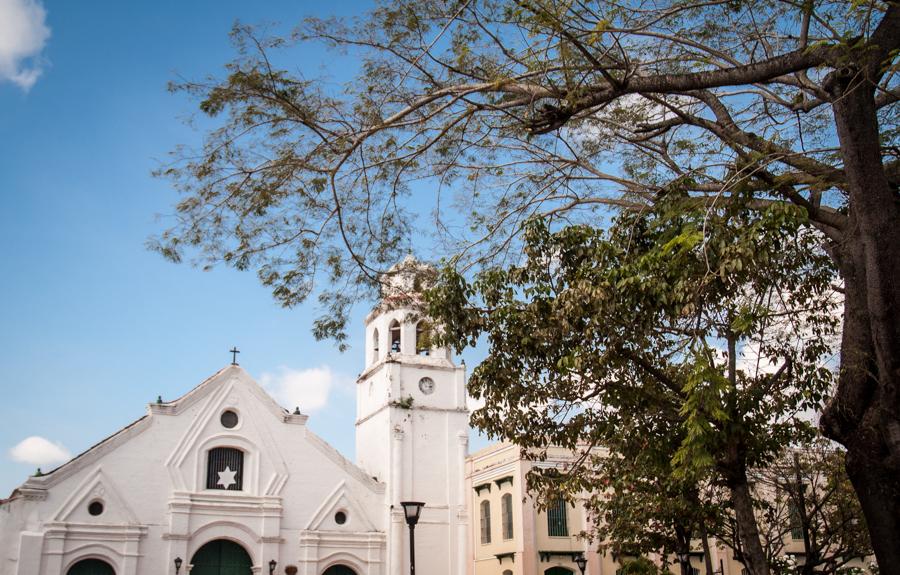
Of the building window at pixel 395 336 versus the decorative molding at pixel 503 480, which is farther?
the building window at pixel 395 336

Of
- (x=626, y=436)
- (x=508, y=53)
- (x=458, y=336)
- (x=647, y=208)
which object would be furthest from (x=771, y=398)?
(x=508, y=53)

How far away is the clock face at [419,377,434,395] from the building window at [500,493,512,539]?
4146 millimetres

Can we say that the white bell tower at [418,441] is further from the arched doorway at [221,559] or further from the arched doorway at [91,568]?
the arched doorway at [91,568]

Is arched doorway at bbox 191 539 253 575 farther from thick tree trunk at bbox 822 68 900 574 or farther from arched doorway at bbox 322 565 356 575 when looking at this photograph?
thick tree trunk at bbox 822 68 900 574

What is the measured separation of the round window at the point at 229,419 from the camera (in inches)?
1027

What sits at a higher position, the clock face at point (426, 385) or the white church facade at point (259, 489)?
the clock face at point (426, 385)

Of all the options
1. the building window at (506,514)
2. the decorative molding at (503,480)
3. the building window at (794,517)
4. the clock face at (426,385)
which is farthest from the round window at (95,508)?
the building window at (794,517)

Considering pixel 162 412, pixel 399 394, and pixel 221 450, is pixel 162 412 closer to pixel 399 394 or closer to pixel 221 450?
pixel 221 450

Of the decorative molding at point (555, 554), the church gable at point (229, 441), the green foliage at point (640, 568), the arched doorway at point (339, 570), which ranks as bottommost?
the green foliage at point (640, 568)


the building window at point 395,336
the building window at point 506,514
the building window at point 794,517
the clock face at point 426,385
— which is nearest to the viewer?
the building window at point 794,517

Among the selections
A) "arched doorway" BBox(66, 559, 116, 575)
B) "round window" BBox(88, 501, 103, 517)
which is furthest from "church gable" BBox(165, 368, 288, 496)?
"arched doorway" BBox(66, 559, 116, 575)

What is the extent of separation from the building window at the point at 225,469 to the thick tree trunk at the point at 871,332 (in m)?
20.2

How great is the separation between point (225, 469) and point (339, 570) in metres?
4.51

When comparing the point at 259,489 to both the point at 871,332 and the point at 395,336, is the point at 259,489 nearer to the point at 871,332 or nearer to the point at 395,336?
the point at 395,336
